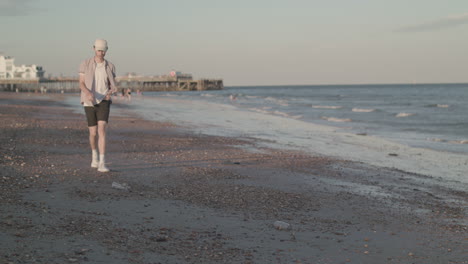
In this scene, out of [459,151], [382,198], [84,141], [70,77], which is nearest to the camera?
[382,198]

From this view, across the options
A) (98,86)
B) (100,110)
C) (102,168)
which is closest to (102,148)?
(102,168)

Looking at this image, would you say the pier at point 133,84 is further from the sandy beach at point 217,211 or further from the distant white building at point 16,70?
the sandy beach at point 217,211

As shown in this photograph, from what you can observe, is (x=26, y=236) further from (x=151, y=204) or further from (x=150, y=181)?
(x=150, y=181)

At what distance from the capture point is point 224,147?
11.8 meters

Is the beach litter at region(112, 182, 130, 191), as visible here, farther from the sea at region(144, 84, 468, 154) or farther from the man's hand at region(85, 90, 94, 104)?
the sea at region(144, 84, 468, 154)

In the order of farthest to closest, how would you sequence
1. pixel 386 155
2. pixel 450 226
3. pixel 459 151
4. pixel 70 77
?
pixel 70 77
pixel 459 151
pixel 386 155
pixel 450 226

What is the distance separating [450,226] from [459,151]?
33.2ft

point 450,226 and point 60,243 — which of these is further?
point 450,226

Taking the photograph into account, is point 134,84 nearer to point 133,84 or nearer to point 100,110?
point 133,84

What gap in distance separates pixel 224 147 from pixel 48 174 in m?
5.52

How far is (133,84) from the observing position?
114688mm

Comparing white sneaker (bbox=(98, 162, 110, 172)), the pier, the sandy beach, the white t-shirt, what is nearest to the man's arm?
the white t-shirt

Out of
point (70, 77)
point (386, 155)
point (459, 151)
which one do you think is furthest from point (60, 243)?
point (70, 77)

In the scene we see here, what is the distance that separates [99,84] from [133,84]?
110 metres
